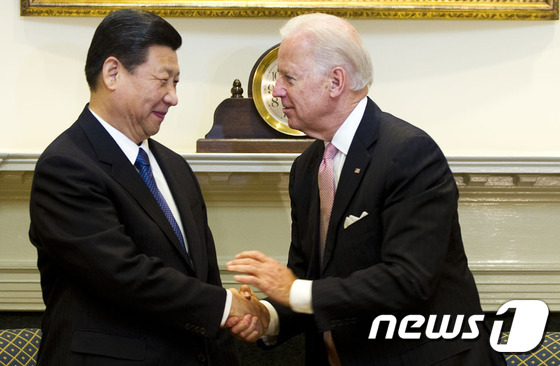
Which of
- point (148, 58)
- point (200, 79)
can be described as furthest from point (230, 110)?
point (148, 58)

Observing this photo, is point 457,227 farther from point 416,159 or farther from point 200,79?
point 200,79

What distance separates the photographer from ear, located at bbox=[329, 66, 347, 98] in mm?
2377

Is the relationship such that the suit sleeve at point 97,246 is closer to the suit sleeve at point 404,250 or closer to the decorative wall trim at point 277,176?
the suit sleeve at point 404,250

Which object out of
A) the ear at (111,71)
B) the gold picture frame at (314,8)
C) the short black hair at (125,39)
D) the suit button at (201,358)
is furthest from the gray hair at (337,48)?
the gold picture frame at (314,8)

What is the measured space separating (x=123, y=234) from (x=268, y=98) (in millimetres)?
1448

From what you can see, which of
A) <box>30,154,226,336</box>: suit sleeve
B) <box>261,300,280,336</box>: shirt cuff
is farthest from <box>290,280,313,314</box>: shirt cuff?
<box>261,300,280,336</box>: shirt cuff

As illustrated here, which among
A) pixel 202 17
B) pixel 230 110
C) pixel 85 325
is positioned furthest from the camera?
pixel 202 17

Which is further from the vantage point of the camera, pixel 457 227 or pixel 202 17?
pixel 202 17

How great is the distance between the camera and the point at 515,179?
3357mm

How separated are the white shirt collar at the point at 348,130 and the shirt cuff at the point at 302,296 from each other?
18.2 inches

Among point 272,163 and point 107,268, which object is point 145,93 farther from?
point 272,163

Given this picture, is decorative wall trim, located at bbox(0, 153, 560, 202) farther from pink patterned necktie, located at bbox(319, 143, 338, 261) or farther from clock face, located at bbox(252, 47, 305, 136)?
pink patterned necktie, located at bbox(319, 143, 338, 261)

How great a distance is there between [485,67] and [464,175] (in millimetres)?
656

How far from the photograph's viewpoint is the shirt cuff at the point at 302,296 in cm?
214
